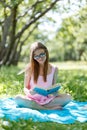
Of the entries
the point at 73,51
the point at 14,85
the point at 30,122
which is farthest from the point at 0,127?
the point at 73,51

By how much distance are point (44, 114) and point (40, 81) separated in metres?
1.09

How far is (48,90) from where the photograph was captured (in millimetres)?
7004

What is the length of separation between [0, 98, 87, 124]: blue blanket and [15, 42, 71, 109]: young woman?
0.56ft

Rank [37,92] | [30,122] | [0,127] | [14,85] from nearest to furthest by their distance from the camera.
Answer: [0,127]
[30,122]
[37,92]
[14,85]

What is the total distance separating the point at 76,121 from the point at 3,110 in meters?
1.37

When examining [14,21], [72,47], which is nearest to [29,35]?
[14,21]

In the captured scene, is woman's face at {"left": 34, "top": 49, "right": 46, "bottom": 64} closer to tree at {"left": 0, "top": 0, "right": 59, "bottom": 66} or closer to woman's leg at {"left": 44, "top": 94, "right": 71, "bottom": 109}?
woman's leg at {"left": 44, "top": 94, "right": 71, "bottom": 109}

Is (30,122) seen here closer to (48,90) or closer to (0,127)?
(0,127)

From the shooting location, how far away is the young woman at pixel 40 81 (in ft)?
22.9

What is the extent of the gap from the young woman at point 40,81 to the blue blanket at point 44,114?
0.17 m

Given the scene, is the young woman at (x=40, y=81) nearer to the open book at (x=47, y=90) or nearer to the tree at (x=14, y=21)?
the open book at (x=47, y=90)

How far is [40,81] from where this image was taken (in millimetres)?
7395

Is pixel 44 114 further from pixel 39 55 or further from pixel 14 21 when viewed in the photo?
pixel 14 21

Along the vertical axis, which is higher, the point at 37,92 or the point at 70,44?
the point at 37,92
